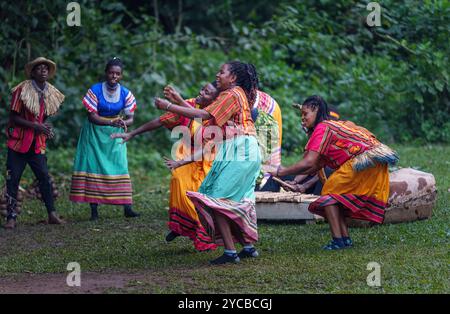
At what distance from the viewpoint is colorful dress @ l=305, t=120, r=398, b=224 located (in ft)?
26.6

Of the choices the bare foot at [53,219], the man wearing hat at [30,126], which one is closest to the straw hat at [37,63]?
the man wearing hat at [30,126]

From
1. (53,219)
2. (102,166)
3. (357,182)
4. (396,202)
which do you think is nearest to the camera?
(357,182)

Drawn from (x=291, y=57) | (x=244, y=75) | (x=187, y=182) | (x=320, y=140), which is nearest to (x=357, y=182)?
(x=320, y=140)

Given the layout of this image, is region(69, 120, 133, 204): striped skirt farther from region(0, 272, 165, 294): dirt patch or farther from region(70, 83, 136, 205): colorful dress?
region(0, 272, 165, 294): dirt patch

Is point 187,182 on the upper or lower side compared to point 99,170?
lower

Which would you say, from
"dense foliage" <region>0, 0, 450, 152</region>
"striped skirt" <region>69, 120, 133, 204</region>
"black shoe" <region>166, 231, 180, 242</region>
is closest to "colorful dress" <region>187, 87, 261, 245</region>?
"black shoe" <region>166, 231, 180, 242</region>

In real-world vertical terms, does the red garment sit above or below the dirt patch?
above

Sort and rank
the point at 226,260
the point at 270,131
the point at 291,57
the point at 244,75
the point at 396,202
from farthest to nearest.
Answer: the point at 291,57, the point at 270,131, the point at 396,202, the point at 244,75, the point at 226,260

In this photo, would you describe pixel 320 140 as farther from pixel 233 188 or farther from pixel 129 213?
pixel 129 213

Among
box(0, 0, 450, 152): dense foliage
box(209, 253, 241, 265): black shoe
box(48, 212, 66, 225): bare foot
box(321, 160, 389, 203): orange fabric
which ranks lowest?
box(209, 253, 241, 265): black shoe

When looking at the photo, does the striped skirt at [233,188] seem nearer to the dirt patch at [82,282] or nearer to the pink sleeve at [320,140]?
the pink sleeve at [320,140]

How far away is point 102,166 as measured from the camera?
10.7 m

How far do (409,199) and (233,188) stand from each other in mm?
2486
